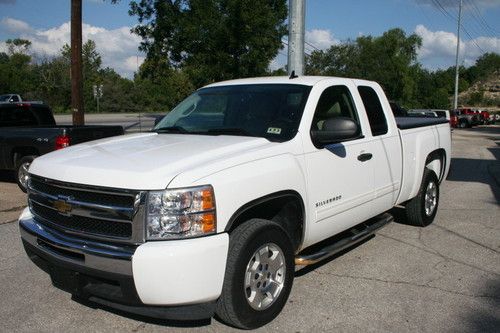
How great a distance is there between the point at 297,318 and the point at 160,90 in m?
64.6

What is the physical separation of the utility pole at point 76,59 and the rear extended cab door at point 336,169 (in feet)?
30.2

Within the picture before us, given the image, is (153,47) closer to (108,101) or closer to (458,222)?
(458,222)

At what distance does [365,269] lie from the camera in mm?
5094

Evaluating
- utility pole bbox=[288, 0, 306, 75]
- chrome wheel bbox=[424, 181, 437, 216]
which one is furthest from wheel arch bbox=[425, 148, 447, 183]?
utility pole bbox=[288, 0, 306, 75]

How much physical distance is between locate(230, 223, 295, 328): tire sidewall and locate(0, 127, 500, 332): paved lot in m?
0.15

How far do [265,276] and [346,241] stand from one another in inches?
49.6

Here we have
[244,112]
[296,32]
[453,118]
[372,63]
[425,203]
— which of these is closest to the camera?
[244,112]

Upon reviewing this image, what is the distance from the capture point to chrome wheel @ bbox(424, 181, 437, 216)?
671 cm

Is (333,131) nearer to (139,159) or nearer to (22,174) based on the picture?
(139,159)

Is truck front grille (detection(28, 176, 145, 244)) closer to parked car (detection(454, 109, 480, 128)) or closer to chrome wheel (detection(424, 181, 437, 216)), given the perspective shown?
chrome wheel (detection(424, 181, 437, 216))

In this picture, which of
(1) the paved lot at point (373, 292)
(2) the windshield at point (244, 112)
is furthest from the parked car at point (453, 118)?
(2) the windshield at point (244, 112)

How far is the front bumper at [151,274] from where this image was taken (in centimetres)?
313

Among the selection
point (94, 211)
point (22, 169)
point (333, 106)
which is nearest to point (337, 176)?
point (333, 106)

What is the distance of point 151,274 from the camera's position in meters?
3.12
